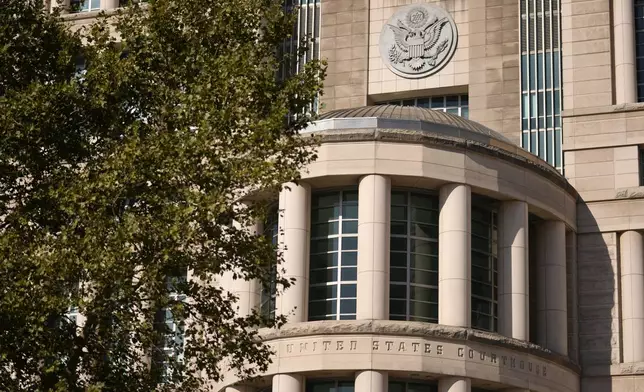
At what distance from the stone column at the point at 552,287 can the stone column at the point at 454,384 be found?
453cm

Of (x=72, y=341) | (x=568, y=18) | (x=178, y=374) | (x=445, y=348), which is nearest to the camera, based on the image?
(x=72, y=341)

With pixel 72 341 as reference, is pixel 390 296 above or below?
above

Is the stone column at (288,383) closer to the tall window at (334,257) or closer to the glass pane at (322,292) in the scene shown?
the tall window at (334,257)

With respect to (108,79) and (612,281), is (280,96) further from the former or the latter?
(612,281)

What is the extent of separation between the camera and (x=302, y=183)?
4672cm

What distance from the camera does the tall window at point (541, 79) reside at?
54.9 metres

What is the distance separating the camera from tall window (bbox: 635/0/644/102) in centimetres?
5497

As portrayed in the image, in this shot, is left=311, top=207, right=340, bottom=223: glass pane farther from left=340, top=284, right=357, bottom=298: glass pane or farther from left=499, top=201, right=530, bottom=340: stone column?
left=499, top=201, right=530, bottom=340: stone column

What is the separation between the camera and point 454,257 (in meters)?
45.8

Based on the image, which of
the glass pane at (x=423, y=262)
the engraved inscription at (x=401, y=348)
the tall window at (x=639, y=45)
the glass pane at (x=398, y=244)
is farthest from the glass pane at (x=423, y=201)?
the tall window at (x=639, y=45)

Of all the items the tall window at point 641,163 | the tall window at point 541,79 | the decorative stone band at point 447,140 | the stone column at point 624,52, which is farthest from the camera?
the tall window at point 541,79

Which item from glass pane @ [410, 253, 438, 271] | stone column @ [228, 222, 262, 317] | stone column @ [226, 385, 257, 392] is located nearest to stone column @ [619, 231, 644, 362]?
glass pane @ [410, 253, 438, 271]

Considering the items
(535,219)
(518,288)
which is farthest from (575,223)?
(518,288)

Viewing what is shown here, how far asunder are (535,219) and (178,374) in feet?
73.7
